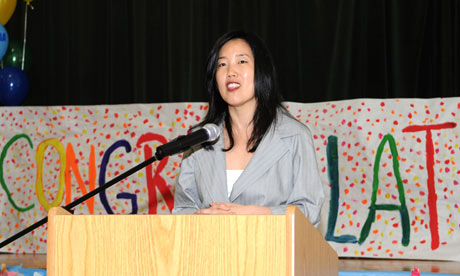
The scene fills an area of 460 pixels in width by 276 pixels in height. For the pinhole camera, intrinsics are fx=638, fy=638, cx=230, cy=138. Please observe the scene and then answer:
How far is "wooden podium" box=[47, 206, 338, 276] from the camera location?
1.16 meters

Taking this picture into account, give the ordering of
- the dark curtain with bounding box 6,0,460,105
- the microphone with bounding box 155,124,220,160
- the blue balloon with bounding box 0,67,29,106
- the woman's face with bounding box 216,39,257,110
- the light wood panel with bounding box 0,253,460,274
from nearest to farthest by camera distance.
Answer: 1. the microphone with bounding box 155,124,220,160
2. the woman's face with bounding box 216,39,257,110
3. the light wood panel with bounding box 0,253,460,274
4. the dark curtain with bounding box 6,0,460,105
5. the blue balloon with bounding box 0,67,29,106

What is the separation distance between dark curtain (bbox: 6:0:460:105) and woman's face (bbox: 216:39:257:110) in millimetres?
2560

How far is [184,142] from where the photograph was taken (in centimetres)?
155

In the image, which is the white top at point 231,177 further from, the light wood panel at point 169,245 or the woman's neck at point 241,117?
the light wood panel at point 169,245

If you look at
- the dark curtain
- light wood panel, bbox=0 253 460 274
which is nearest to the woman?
light wood panel, bbox=0 253 460 274

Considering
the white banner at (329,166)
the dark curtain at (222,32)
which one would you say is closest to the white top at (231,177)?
the white banner at (329,166)

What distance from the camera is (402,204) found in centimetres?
394

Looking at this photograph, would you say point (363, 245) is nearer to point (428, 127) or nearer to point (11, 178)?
point (428, 127)

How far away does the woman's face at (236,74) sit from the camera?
203cm

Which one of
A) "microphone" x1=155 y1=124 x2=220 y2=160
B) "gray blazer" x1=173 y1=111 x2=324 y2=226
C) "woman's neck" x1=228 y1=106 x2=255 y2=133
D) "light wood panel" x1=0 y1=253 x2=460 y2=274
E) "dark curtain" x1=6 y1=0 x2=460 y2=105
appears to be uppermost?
"dark curtain" x1=6 y1=0 x2=460 y2=105

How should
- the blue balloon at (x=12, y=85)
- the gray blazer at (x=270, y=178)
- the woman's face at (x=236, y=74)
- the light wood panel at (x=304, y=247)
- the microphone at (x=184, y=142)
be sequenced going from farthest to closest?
the blue balloon at (x=12, y=85)
the woman's face at (x=236, y=74)
the gray blazer at (x=270, y=178)
the microphone at (x=184, y=142)
the light wood panel at (x=304, y=247)

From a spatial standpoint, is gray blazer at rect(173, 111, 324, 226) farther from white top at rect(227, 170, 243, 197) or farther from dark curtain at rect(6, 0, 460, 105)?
dark curtain at rect(6, 0, 460, 105)

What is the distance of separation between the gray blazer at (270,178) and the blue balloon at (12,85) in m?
3.01

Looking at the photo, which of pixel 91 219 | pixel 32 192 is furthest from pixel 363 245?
pixel 91 219
